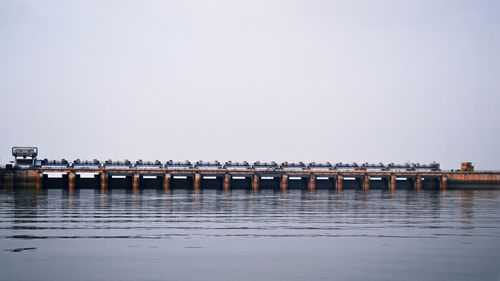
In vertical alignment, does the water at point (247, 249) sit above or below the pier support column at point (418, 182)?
above

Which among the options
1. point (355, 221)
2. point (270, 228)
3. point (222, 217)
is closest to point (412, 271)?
point (270, 228)

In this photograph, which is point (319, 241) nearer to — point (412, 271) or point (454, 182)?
A: point (412, 271)

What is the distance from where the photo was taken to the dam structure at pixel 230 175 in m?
154

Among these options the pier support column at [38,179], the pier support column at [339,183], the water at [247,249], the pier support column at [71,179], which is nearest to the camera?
the water at [247,249]

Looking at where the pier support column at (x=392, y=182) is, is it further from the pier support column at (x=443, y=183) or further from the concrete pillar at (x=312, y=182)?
the concrete pillar at (x=312, y=182)

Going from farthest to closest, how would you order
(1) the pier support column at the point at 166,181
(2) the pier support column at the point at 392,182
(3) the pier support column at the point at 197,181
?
(2) the pier support column at the point at 392,182 < (3) the pier support column at the point at 197,181 < (1) the pier support column at the point at 166,181

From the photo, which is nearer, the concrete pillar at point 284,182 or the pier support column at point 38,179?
the pier support column at point 38,179

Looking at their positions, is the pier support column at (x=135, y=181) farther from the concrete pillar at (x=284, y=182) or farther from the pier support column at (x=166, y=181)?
the concrete pillar at (x=284, y=182)

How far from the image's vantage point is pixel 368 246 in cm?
3052

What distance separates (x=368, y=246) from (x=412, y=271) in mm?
7386

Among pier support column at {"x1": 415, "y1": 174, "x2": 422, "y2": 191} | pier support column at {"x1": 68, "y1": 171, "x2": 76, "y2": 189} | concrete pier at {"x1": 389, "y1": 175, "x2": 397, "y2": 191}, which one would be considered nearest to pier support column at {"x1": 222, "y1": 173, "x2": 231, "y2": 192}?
pier support column at {"x1": 68, "y1": 171, "x2": 76, "y2": 189}

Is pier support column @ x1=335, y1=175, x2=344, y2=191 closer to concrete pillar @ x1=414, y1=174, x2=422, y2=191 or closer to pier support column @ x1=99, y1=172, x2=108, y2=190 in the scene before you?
concrete pillar @ x1=414, y1=174, x2=422, y2=191

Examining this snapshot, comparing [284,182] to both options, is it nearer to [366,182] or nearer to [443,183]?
[366,182]

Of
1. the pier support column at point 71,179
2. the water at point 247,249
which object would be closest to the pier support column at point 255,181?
the pier support column at point 71,179
